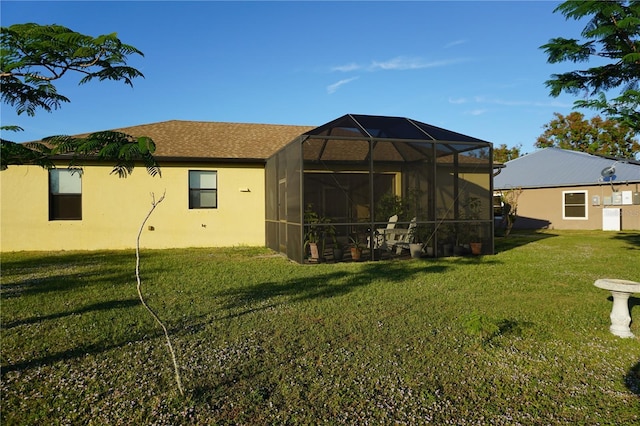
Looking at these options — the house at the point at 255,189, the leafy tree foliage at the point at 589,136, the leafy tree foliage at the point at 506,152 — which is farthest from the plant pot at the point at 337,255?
the leafy tree foliage at the point at 506,152

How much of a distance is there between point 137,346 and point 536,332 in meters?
4.24

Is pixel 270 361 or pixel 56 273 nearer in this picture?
pixel 270 361

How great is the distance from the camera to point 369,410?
291cm

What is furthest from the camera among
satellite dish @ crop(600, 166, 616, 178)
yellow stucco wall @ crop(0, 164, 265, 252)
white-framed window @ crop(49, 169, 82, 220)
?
satellite dish @ crop(600, 166, 616, 178)

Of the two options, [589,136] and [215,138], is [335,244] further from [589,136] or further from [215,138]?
[589,136]

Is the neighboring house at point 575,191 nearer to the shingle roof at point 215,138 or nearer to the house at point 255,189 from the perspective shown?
the house at point 255,189

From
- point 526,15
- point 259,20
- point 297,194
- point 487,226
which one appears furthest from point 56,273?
point 526,15

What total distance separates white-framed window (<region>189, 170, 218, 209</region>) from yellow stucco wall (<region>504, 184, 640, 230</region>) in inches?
640

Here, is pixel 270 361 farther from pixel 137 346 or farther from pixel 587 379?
pixel 587 379

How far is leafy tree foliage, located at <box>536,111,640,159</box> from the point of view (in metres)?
32.4

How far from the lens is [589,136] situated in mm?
34906

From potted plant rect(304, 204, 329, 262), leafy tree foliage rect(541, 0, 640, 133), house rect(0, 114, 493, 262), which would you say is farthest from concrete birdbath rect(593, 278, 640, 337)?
potted plant rect(304, 204, 329, 262)

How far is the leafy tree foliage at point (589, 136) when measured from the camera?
32406mm

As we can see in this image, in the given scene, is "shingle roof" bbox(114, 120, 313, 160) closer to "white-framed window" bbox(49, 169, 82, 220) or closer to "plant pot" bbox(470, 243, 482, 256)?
"white-framed window" bbox(49, 169, 82, 220)
